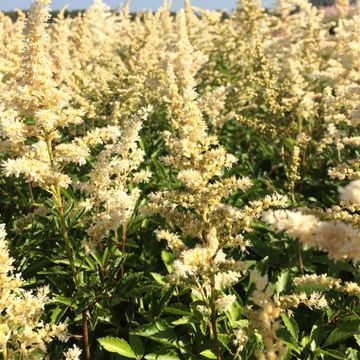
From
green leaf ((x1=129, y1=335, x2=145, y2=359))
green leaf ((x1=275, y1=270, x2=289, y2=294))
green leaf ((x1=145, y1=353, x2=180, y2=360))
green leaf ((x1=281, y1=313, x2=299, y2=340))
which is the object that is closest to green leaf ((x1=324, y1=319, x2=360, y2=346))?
green leaf ((x1=281, y1=313, x2=299, y2=340))

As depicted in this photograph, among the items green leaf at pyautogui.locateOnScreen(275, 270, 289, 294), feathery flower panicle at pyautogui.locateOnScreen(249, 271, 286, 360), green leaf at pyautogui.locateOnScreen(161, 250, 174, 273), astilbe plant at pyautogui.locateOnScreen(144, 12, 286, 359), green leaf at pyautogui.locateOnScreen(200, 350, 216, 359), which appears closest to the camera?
feathery flower panicle at pyautogui.locateOnScreen(249, 271, 286, 360)

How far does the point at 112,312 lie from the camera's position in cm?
489

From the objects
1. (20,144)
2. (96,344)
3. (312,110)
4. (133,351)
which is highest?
(20,144)

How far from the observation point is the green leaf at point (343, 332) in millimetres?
Result: 4016

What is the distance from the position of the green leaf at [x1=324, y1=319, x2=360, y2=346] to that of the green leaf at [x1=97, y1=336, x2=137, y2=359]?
137cm

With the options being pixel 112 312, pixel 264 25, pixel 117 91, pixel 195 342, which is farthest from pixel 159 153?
pixel 264 25

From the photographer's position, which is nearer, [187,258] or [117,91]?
[187,258]

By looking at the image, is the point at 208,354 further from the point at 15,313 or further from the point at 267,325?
the point at 267,325

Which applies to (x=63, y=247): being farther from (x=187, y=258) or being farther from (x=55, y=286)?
(x=187, y=258)

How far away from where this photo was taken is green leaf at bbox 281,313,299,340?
409 cm

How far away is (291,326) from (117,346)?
1238mm

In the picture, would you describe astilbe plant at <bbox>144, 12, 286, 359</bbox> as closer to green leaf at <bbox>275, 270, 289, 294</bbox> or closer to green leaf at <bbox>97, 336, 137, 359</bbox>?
green leaf at <bbox>97, 336, 137, 359</bbox>

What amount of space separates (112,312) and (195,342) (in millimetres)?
894

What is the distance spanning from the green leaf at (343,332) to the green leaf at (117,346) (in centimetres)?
137
